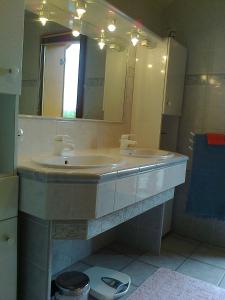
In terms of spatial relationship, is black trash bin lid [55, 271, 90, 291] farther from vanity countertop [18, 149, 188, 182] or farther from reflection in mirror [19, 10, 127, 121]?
reflection in mirror [19, 10, 127, 121]

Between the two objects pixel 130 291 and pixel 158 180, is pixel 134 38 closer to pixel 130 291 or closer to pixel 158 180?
pixel 158 180

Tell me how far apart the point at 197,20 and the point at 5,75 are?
210 cm

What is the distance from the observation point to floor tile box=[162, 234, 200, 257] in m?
A: 2.52

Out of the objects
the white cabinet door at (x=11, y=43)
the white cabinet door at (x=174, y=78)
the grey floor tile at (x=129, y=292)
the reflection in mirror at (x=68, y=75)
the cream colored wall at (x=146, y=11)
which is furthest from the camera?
the white cabinet door at (x=174, y=78)

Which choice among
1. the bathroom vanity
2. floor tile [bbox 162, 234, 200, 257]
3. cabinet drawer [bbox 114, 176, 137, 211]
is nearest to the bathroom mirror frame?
the bathroom vanity

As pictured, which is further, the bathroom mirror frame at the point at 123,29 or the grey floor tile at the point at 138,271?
the grey floor tile at the point at 138,271

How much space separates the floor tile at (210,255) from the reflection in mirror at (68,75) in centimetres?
139

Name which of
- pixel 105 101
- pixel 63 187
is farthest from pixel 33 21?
pixel 63 187

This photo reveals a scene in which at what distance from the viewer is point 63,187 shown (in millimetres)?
1259

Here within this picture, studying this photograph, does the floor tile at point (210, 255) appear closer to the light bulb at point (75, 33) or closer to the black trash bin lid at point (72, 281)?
the black trash bin lid at point (72, 281)

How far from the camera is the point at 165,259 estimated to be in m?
2.35

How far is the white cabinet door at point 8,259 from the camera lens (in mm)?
1299

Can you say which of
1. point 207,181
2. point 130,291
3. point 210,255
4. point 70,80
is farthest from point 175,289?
point 70,80

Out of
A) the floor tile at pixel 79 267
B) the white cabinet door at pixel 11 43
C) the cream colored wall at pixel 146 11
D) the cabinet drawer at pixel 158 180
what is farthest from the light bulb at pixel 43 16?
the floor tile at pixel 79 267
